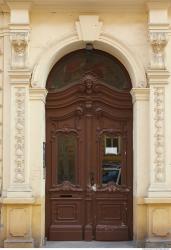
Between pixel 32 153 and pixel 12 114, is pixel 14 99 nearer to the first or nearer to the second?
pixel 12 114

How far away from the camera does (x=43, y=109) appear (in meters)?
10.5

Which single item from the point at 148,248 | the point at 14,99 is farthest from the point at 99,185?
the point at 14,99


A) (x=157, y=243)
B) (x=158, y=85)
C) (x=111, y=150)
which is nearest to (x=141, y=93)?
(x=158, y=85)

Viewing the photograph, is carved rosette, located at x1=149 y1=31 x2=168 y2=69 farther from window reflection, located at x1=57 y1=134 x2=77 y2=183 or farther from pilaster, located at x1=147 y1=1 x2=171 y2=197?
window reflection, located at x1=57 y1=134 x2=77 y2=183

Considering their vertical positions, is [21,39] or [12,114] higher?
[21,39]

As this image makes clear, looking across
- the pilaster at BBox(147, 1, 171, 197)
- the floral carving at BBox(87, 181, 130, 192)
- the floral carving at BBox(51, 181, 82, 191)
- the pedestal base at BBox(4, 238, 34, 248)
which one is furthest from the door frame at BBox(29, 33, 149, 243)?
the pedestal base at BBox(4, 238, 34, 248)

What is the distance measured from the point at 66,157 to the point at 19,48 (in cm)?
216

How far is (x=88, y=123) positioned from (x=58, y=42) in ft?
5.19

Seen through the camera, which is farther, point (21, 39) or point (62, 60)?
point (62, 60)

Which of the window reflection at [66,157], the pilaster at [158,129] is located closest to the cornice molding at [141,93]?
the pilaster at [158,129]

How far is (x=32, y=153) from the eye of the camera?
10359mm

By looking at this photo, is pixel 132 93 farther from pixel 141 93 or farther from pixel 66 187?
pixel 66 187

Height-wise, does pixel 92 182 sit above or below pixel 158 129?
below

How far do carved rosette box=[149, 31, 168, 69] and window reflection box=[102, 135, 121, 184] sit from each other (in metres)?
1.57
